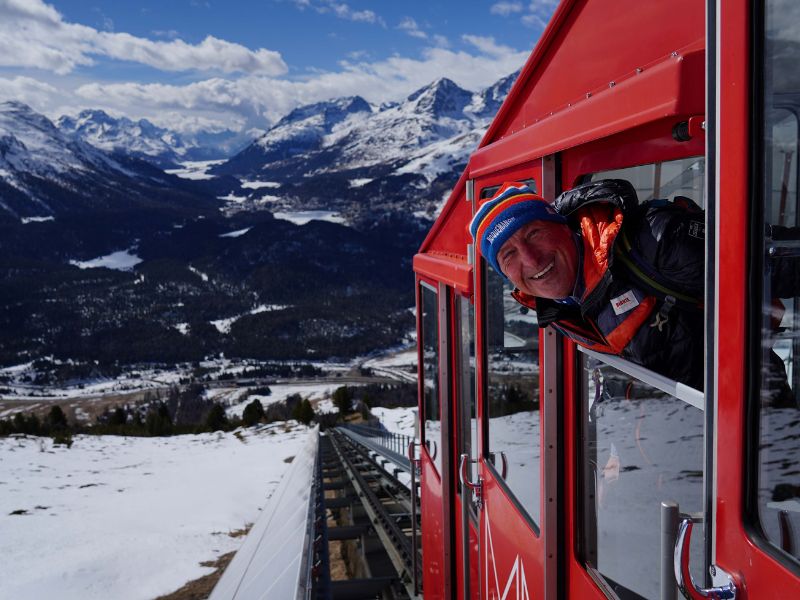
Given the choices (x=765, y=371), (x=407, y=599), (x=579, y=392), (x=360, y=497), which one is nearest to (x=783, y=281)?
(x=765, y=371)

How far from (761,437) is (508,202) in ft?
3.10

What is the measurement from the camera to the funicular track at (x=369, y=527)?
244 inches

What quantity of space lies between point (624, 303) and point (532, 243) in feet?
1.20

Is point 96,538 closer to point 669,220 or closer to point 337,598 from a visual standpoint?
point 337,598

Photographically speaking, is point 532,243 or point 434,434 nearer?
point 532,243

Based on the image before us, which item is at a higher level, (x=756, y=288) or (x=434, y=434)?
(x=756, y=288)

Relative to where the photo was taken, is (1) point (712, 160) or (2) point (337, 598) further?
(2) point (337, 598)

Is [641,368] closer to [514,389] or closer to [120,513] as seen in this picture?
[514,389]

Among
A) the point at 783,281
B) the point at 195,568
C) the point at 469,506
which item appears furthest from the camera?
the point at 195,568

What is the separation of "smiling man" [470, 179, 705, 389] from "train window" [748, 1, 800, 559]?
28 cm

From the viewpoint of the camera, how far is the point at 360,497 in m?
10.8

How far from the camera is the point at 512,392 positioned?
280cm

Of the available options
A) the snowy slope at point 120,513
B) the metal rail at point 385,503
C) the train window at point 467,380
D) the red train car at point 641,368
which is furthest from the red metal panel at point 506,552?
the snowy slope at point 120,513

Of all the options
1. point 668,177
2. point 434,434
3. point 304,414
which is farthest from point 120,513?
point 304,414
